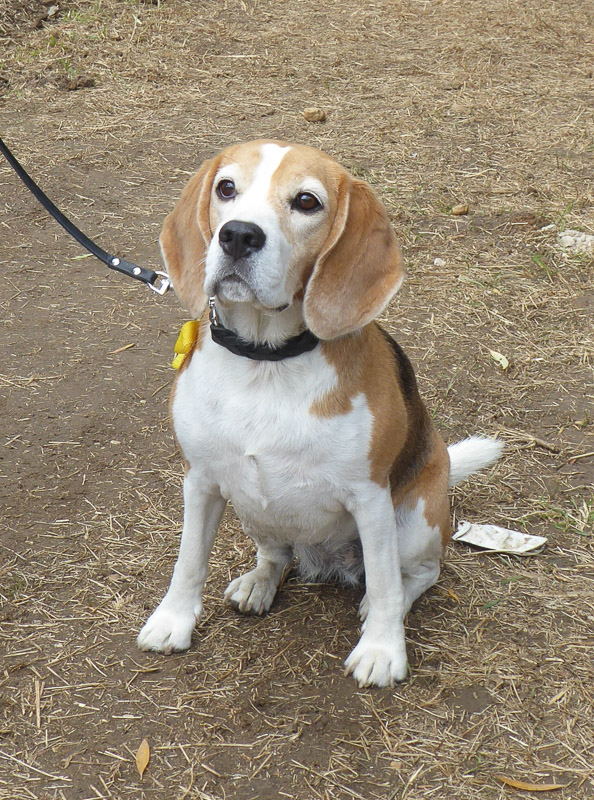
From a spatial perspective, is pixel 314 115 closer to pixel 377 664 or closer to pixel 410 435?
pixel 410 435

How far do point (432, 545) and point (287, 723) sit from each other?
32.4 inches

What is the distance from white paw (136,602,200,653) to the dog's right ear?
1058mm

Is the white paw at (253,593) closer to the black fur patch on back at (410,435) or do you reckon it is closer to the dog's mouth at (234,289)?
the black fur patch on back at (410,435)

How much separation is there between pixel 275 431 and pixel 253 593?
2.81 ft

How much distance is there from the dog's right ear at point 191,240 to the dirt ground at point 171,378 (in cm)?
124

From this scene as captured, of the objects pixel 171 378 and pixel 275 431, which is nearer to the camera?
pixel 275 431

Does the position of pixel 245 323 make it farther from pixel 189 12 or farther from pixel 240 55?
pixel 189 12

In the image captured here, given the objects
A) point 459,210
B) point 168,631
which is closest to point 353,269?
point 168,631

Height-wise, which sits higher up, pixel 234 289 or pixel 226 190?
pixel 226 190

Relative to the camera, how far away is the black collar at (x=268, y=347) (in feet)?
9.30

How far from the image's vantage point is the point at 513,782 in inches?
108

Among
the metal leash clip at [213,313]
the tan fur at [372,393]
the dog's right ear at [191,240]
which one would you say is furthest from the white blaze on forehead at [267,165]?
the tan fur at [372,393]

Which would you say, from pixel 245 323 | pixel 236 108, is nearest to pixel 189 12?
pixel 236 108

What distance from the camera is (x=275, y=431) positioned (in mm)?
2820
